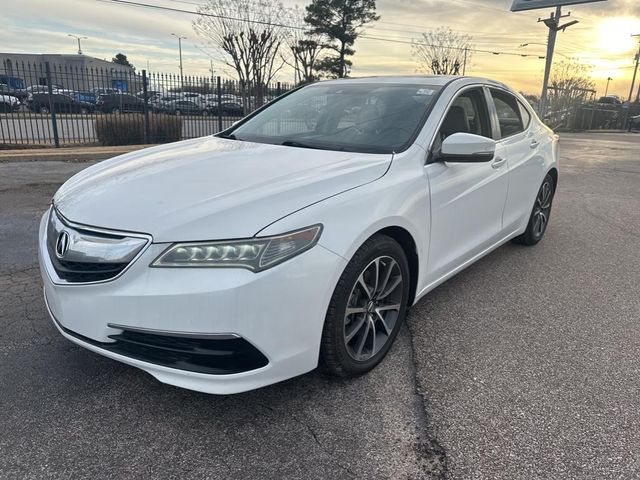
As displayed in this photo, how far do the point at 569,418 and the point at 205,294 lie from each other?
6.13ft

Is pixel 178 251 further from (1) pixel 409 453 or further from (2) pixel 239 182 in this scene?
(1) pixel 409 453

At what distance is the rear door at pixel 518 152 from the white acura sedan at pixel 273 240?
54cm

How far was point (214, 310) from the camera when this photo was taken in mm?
2004

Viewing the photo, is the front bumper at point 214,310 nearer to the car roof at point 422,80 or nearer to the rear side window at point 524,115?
the car roof at point 422,80

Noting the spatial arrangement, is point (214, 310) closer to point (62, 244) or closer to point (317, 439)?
point (317, 439)

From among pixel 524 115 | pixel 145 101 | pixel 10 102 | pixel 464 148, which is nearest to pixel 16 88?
Result: pixel 10 102

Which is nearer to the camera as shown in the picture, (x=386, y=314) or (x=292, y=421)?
(x=292, y=421)

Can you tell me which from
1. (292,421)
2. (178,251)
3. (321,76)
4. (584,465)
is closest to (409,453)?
(292,421)

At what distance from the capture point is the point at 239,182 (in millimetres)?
2480

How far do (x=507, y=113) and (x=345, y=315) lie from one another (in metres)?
2.80

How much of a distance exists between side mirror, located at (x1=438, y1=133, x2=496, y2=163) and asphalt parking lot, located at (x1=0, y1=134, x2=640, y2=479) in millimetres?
1147

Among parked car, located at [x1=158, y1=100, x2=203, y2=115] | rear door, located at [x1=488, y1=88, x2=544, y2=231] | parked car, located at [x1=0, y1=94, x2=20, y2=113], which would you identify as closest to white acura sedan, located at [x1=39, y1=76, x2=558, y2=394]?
rear door, located at [x1=488, y1=88, x2=544, y2=231]

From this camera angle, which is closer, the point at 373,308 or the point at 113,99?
the point at 373,308

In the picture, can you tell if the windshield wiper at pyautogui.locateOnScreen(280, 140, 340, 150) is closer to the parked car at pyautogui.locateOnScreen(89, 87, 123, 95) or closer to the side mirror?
the side mirror
